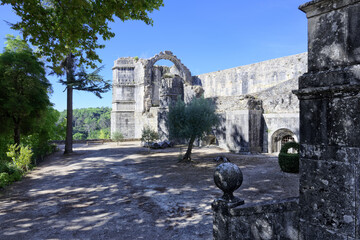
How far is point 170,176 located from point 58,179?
4.97 metres

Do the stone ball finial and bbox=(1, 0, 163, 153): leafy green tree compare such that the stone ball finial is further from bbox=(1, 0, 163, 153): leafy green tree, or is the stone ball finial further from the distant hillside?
the distant hillside

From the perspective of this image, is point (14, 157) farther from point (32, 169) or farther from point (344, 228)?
point (344, 228)

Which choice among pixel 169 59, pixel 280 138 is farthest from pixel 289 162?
pixel 169 59

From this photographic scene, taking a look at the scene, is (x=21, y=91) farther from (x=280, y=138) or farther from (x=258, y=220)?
(x=280, y=138)

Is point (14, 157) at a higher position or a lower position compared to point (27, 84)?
lower

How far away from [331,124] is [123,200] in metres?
6.00

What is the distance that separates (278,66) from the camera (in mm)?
24438

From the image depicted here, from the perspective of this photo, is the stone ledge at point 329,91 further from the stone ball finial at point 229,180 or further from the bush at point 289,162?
the bush at point 289,162

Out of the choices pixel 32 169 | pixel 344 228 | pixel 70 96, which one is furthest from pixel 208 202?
pixel 70 96

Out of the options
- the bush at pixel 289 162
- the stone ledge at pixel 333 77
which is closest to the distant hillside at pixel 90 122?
the bush at pixel 289 162

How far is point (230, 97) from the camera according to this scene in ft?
58.4

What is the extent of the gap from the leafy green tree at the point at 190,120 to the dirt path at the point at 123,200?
189 cm

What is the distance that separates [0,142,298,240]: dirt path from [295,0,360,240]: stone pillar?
8.72 ft

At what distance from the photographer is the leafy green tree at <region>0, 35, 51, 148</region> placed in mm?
12281
